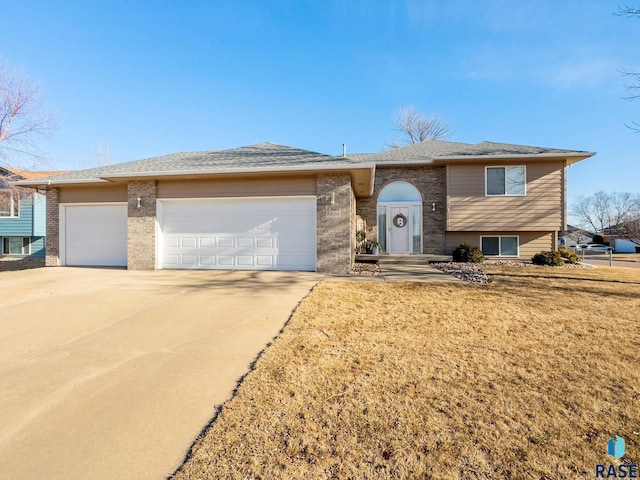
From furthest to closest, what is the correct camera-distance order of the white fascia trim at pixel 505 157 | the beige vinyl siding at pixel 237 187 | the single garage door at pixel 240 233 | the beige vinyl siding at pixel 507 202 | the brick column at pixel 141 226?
the beige vinyl siding at pixel 507 202 < the white fascia trim at pixel 505 157 < the brick column at pixel 141 226 < the single garage door at pixel 240 233 < the beige vinyl siding at pixel 237 187

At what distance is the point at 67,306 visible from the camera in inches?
202

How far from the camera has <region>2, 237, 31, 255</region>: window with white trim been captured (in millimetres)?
18078

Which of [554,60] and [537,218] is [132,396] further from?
[554,60]

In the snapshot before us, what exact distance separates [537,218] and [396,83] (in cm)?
995

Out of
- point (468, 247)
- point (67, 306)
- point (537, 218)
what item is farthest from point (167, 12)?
point (537, 218)

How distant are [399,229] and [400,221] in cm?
38

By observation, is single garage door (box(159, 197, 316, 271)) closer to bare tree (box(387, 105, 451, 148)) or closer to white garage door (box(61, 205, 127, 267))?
white garage door (box(61, 205, 127, 267))

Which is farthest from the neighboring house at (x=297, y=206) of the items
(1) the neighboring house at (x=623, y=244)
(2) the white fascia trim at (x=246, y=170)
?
(1) the neighboring house at (x=623, y=244)

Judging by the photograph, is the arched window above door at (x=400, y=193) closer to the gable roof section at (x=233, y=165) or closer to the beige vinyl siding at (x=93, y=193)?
the gable roof section at (x=233, y=165)

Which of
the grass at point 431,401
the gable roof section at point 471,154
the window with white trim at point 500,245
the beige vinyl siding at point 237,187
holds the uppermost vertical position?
the gable roof section at point 471,154

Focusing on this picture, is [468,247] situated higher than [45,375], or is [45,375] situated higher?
[468,247]

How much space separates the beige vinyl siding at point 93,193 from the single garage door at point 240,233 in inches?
83.5

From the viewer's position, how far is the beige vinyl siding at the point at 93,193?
33.6 feet

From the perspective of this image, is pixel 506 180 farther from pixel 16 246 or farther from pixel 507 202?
pixel 16 246
